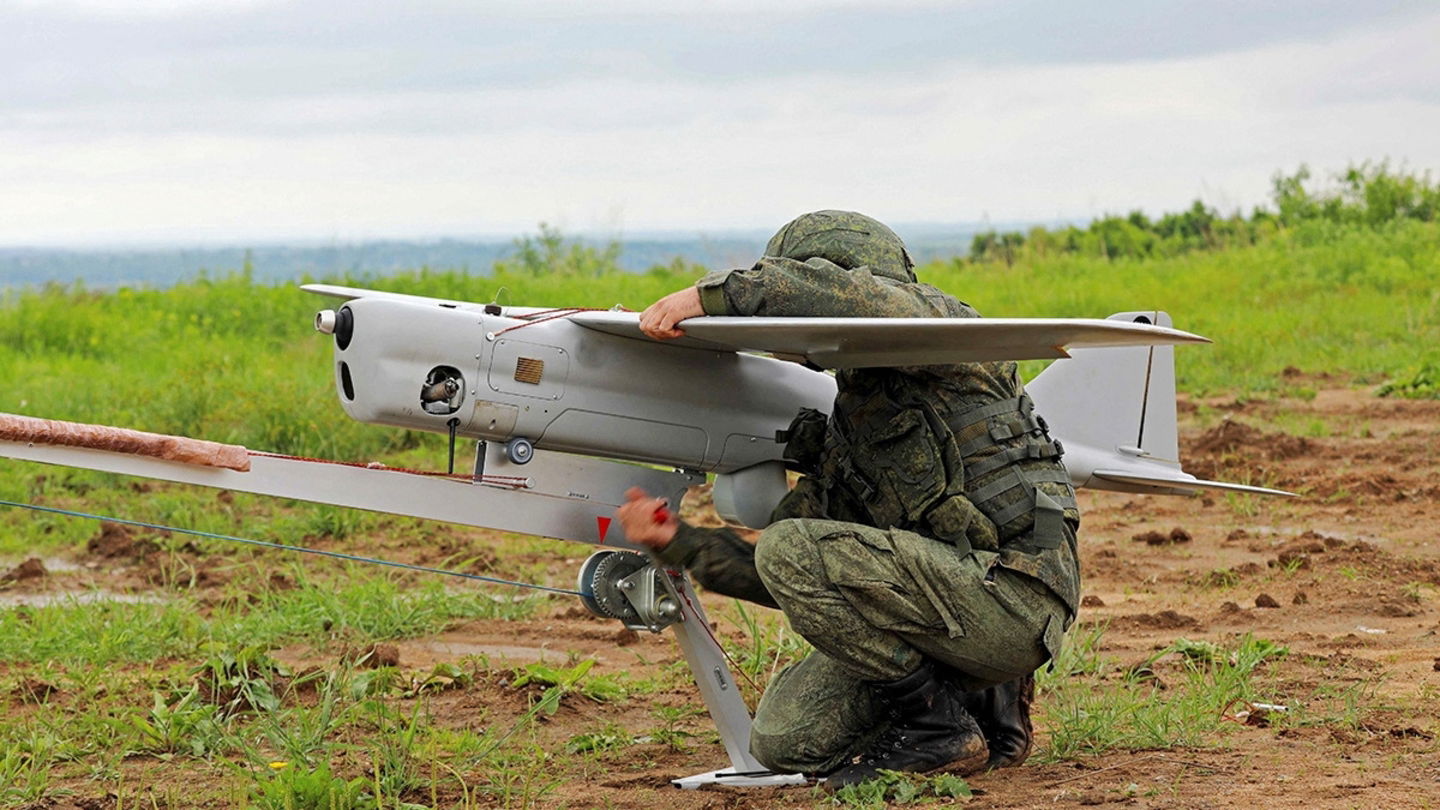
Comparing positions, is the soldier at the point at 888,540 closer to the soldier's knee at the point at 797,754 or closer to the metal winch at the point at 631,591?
the soldier's knee at the point at 797,754

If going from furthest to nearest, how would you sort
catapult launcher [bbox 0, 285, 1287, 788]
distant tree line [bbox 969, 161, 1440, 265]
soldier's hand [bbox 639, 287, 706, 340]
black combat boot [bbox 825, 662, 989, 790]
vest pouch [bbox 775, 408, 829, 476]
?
distant tree line [bbox 969, 161, 1440, 265] → vest pouch [bbox 775, 408, 829, 476] → black combat boot [bbox 825, 662, 989, 790] → soldier's hand [bbox 639, 287, 706, 340] → catapult launcher [bbox 0, 285, 1287, 788]

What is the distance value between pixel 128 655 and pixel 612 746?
1.95m

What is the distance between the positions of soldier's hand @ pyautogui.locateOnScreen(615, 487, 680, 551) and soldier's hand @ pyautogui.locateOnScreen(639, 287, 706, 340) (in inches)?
17.4

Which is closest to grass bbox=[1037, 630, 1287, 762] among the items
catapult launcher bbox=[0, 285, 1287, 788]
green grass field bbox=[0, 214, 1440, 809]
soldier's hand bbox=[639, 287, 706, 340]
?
green grass field bbox=[0, 214, 1440, 809]

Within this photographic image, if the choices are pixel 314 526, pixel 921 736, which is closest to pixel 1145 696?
pixel 921 736

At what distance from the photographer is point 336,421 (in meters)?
8.80

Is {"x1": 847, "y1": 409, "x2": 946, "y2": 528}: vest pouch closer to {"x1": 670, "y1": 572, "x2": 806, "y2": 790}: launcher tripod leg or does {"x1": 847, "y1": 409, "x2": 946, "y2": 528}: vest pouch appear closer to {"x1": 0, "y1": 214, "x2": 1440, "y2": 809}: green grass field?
{"x1": 670, "y1": 572, "x2": 806, "y2": 790}: launcher tripod leg

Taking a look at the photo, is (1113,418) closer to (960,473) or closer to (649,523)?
(960,473)

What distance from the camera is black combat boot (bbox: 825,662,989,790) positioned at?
398cm

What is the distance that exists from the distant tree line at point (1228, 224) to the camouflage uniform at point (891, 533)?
42.9ft

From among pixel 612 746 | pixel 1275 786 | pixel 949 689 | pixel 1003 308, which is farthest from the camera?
pixel 1003 308

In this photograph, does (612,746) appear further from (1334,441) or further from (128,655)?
(1334,441)

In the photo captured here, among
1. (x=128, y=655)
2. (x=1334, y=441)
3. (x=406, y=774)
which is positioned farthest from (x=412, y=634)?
(x=1334, y=441)

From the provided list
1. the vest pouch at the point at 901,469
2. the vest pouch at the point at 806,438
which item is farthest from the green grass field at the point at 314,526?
the vest pouch at the point at 806,438
